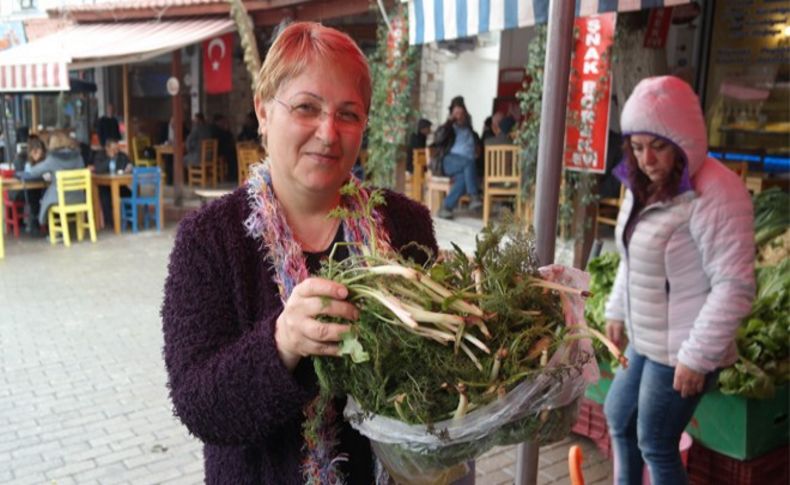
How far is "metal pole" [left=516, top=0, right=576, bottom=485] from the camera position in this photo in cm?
219

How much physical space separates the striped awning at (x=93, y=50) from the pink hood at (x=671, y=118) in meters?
9.43

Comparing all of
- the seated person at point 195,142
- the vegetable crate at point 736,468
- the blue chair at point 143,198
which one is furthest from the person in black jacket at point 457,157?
the vegetable crate at point 736,468

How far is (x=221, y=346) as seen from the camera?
1.54 meters

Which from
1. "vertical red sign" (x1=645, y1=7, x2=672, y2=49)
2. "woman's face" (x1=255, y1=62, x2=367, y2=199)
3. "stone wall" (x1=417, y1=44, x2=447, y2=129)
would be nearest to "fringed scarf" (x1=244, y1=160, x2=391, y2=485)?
"woman's face" (x1=255, y1=62, x2=367, y2=199)

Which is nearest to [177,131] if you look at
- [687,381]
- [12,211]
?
[12,211]

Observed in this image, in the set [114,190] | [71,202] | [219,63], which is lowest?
[71,202]

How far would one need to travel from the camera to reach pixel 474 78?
15547mm

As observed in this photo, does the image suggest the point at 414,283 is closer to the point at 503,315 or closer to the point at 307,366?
the point at 503,315

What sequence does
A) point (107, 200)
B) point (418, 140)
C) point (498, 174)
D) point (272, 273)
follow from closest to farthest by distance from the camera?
point (272, 273)
point (498, 174)
point (107, 200)
point (418, 140)

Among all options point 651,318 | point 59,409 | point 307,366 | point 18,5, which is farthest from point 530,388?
point 18,5

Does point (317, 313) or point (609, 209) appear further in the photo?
point (609, 209)

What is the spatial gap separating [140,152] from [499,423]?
17.2 m

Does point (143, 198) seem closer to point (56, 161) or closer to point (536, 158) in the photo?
point (56, 161)

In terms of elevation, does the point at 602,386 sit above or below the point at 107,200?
→ below
